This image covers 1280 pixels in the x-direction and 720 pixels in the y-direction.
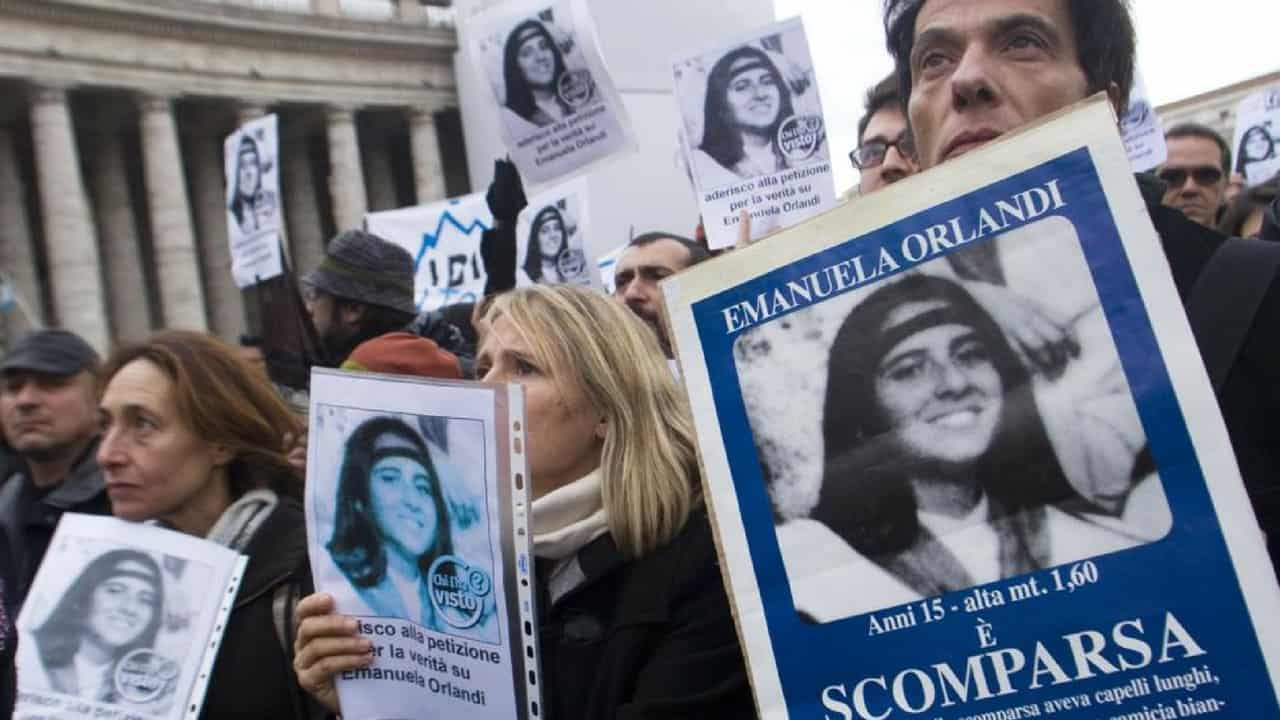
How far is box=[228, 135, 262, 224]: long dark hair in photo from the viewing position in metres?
10.6

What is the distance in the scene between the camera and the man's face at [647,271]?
243 inches

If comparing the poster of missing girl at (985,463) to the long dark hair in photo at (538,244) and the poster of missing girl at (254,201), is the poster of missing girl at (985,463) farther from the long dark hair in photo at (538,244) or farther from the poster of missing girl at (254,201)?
the poster of missing girl at (254,201)

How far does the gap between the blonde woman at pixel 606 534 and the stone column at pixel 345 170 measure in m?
30.5

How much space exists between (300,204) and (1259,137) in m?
27.9

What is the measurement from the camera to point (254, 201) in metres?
10.5

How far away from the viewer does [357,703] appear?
2402mm

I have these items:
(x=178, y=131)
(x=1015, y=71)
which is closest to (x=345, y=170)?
(x=178, y=131)

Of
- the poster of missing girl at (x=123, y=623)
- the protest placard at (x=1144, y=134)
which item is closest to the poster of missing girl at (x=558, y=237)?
the protest placard at (x=1144, y=134)

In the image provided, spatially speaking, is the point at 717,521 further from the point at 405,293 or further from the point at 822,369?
the point at 405,293

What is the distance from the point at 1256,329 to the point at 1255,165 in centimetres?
1081

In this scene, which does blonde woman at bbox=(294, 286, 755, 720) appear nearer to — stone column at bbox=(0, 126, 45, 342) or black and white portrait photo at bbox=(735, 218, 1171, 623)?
black and white portrait photo at bbox=(735, 218, 1171, 623)

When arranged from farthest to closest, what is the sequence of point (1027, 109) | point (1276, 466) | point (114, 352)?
1. point (114, 352)
2. point (1027, 109)
3. point (1276, 466)

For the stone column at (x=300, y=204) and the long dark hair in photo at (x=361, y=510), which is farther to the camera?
the stone column at (x=300, y=204)

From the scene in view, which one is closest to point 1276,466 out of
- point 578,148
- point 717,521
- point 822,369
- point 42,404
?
point 822,369
